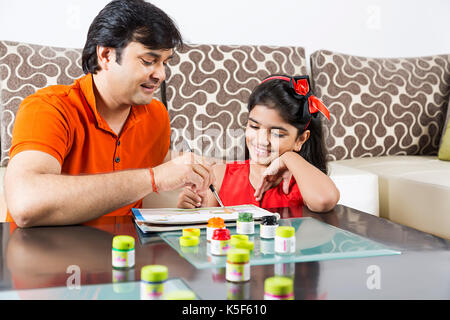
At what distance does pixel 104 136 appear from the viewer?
1.45 metres

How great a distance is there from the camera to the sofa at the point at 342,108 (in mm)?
2033

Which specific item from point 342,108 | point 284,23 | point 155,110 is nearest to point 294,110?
point 155,110

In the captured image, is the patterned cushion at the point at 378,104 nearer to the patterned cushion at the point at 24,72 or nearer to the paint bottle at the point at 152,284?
the patterned cushion at the point at 24,72

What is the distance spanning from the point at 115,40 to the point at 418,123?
74.4 inches

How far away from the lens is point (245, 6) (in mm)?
2877

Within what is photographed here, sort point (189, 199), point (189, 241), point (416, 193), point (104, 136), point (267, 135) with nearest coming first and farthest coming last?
point (189, 241), point (189, 199), point (104, 136), point (267, 135), point (416, 193)

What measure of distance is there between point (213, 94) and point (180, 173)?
141 cm

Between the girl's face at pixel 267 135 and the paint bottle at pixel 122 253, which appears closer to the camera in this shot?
the paint bottle at pixel 122 253

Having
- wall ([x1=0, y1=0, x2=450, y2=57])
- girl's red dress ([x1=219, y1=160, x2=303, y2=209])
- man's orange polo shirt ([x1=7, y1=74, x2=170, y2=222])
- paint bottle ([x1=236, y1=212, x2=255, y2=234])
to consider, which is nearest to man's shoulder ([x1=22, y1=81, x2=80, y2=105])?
man's orange polo shirt ([x1=7, y1=74, x2=170, y2=222])

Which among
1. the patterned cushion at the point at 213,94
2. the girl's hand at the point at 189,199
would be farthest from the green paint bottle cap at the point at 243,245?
the patterned cushion at the point at 213,94

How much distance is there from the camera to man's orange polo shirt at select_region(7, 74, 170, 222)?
47.4 inches

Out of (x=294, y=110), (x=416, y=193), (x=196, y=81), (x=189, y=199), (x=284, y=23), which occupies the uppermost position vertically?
(x=284, y=23)

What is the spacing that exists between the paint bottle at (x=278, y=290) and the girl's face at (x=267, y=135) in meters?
1.03

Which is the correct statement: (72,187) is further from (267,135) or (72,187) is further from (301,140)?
(301,140)
